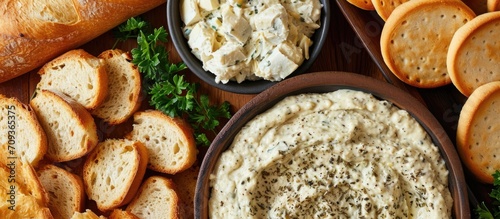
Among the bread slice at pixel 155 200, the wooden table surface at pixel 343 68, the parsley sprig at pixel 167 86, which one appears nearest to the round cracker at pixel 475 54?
the wooden table surface at pixel 343 68

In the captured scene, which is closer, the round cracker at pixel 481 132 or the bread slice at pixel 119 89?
the round cracker at pixel 481 132

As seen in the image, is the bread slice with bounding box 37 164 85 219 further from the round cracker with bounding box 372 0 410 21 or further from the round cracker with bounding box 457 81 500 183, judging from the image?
the round cracker with bounding box 457 81 500 183

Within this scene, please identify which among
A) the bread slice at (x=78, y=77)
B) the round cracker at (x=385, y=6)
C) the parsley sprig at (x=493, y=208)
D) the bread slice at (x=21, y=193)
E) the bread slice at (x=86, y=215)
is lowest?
the parsley sprig at (x=493, y=208)

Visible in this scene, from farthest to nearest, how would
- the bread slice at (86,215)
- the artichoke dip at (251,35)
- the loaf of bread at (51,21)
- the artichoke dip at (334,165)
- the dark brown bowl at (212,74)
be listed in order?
the loaf of bread at (51,21) → the bread slice at (86,215) → the dark brown bowl at (212,74) → the artichoke dip at (251,35) → the artichoke dip at (334,165)

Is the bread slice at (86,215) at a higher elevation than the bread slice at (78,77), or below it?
below

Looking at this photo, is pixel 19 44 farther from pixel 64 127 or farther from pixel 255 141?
pixel 255 141

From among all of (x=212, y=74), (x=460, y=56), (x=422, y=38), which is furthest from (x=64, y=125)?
(x=460, y=56)

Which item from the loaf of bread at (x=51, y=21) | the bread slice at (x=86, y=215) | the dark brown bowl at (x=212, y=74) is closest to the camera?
the dark brown bowl at (x=212, y=74)

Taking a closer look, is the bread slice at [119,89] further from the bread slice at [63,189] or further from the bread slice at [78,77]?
the bread slice at [63,189]
